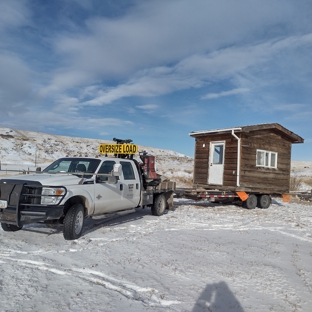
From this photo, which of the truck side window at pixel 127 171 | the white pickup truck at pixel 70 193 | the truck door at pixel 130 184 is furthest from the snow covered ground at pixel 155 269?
the truck side window at pixel 127 171

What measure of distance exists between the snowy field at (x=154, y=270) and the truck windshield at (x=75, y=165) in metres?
1.43

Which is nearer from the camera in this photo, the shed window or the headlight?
the headlight

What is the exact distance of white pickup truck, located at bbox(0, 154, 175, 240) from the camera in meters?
5.98

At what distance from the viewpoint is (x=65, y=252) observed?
556cm

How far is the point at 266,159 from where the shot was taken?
599 inches

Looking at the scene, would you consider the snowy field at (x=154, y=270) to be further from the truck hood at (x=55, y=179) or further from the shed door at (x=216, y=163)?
the shed door at (x=216, y=163)

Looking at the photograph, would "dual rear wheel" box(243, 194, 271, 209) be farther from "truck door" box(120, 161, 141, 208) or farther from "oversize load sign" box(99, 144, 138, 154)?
"oversize load sign" box(99, 144, 138, 154)

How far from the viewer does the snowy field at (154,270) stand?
3754 mm

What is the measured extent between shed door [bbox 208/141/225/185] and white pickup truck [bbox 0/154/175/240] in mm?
6235

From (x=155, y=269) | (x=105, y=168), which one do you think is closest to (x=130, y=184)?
(x=105, y=168)

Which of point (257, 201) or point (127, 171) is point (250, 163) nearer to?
point (257, 201)

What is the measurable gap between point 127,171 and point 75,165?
155cm

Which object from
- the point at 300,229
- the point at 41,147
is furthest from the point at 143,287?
the point at 41,147

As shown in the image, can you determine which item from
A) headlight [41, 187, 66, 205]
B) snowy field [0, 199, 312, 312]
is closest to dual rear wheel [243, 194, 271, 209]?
snowy field [0, 199, 312, 312]
